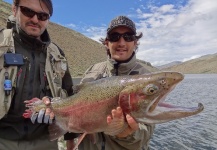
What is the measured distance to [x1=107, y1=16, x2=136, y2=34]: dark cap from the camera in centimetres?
395

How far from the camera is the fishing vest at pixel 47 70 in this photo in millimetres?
3504

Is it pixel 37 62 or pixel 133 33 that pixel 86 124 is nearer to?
pixel 37 62

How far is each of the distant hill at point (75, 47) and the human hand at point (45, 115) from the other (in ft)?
184

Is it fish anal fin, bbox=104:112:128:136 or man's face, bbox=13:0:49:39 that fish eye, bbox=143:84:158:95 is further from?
man's face, bbox=13:0:49:39

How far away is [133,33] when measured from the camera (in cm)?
404

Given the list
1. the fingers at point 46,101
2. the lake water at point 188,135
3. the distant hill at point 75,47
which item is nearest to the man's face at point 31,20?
the fingers at point 46,101

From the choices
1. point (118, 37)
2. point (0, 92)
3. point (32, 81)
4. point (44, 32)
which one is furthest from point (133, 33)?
point (0, 92)

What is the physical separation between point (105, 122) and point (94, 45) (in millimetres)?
92603

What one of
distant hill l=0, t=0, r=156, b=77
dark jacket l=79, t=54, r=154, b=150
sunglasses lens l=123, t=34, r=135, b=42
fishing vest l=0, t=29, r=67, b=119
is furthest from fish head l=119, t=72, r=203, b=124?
distant hill l=0, t=0, r=156, b=77

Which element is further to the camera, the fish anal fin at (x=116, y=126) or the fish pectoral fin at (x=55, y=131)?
the fish pectoral fin at (x=55, y=131)

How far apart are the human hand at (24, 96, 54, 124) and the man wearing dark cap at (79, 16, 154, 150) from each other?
0.67 meters

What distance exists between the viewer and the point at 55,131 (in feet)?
11.9

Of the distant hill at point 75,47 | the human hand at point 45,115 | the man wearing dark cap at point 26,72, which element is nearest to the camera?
the human hand at point 45,115

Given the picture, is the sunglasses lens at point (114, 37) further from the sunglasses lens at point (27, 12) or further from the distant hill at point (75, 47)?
the distant hill at point (75, 47)
